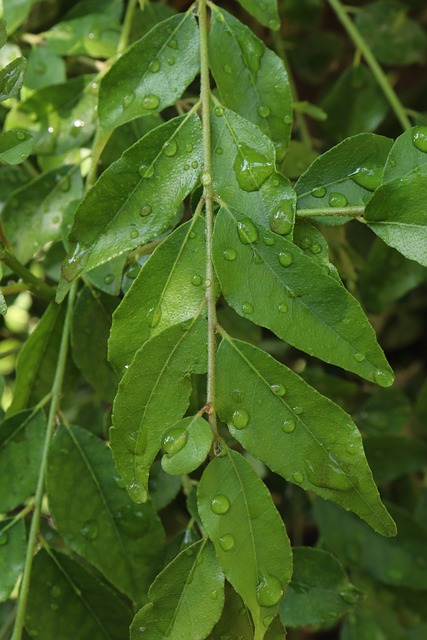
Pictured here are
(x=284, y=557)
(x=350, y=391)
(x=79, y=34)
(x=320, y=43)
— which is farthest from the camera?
(x=320, y=43)

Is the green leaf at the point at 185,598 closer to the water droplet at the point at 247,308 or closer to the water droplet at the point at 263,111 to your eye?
the water droplet at the point at 247,308

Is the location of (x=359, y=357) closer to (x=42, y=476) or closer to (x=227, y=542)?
(x=227, y=542)

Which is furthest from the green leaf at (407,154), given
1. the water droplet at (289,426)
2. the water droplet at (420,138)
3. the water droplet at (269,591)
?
the water droplet at (269,591)

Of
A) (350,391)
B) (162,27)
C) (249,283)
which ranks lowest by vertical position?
(350,391)

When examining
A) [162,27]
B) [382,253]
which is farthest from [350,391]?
→ [162,27]

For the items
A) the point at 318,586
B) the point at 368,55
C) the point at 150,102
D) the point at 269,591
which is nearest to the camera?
the point at 269,591

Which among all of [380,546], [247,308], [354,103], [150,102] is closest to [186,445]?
[247,308]

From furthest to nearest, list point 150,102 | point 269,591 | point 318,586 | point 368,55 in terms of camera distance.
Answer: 1. point 368,55
2. point 318,586
3. point 150,102
4. point 269,591

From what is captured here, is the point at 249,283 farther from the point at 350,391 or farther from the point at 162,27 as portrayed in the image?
the point at 350,391
